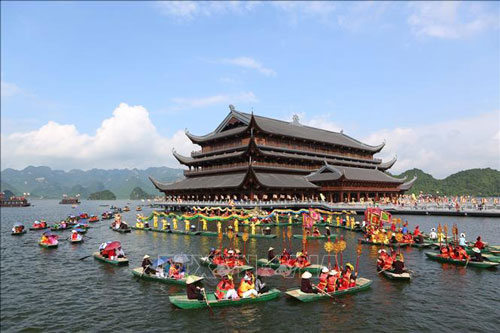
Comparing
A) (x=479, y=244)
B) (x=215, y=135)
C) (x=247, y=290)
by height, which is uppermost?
(x=215, y=135)

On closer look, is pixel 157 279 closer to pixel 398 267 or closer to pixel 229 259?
pixel 229 259

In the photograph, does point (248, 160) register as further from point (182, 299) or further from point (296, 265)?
point (182, 299)

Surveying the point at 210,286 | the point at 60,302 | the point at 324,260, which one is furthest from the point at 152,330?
the point at 324,260

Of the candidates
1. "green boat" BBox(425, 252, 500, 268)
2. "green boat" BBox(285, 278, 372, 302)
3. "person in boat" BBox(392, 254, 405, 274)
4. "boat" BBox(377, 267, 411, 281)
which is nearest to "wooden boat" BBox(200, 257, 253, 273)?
"green boat" BBox(285, 278, 372, 302)

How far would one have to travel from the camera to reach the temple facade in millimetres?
62219

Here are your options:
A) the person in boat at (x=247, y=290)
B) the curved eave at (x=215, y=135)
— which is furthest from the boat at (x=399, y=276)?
the curved eave at (x=215, y=135)

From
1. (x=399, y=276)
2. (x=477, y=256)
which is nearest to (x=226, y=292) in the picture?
(x=399, y=276)

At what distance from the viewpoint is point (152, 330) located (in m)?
14.3

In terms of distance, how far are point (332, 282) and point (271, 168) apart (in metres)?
49.2

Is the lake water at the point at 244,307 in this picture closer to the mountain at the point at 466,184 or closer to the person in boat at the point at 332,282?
the person in boat at the point at 332,282

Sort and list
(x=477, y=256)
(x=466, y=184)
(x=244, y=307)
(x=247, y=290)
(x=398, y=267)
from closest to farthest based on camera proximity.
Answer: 1. (x=244, y=307)
2. (x=247, y=290)
3. (x=398, y=267)
4. (x=477, y=256)
5. (x=466, y=184)

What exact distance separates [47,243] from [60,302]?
765 inches

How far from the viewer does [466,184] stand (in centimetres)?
14150

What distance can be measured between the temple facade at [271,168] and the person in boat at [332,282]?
3927cm
